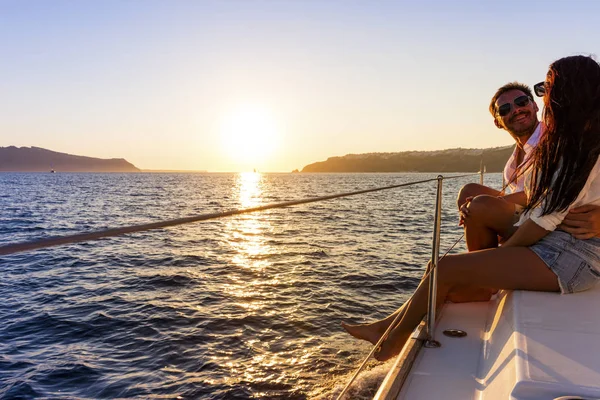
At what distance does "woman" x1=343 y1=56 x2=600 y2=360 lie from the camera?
213 centimetres

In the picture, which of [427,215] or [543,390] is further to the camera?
[427,215]

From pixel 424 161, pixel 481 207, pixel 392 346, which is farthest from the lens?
pixel 424 161

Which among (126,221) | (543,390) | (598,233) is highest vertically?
(598,233)

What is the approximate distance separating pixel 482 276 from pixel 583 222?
0.54m

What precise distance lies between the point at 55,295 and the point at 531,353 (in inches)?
385

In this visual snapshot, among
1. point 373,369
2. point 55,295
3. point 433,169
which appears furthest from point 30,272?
point 433,169

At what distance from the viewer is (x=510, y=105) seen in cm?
353

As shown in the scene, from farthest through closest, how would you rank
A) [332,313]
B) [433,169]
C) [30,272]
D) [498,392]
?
[433,169] < [30,272] < [332,313] < [498,392]

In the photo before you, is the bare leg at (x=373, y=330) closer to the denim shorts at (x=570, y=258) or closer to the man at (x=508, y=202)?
the man at (x=508, y=202)

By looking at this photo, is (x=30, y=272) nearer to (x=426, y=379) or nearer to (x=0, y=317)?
(x=0, y=317)

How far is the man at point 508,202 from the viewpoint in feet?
7.55

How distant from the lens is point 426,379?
6.12 ft

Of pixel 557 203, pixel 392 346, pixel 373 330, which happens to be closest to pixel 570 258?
pixel 557 203

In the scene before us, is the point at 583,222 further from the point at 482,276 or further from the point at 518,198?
the point at 518,198
